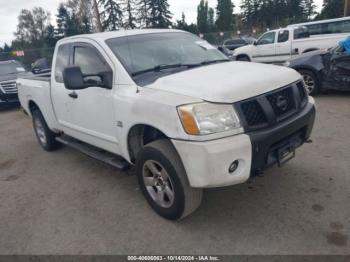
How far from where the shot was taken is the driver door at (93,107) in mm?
3432

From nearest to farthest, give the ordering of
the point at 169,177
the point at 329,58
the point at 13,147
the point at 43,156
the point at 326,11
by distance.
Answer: the point at 169,177
the point at 43,156
the point at 13,147
the point at 329,58
the point at 326,11

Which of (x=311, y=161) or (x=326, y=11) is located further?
(x=326, y=11)

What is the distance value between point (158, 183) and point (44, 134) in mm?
3230

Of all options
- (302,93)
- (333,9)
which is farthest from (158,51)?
(333,9)

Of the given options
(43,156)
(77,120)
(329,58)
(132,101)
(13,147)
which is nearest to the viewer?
(132,101)

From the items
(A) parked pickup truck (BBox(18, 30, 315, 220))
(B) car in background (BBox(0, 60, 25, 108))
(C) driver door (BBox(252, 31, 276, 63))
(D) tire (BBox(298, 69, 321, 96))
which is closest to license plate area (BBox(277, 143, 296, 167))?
(A) parked pickup truck (BBox(18, 30, 315, 220))

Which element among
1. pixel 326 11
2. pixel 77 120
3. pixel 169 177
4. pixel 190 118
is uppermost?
pixel 326 11

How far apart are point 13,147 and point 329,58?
7014 millimetres

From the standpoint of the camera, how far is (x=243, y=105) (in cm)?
265

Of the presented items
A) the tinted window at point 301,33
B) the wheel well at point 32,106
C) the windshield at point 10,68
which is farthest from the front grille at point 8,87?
the tinted window at point 301,33

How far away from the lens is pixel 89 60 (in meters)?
3.79

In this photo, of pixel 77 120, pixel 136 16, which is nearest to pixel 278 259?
pixel 77 120

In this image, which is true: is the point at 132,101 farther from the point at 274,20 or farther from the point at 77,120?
the point at 274,20

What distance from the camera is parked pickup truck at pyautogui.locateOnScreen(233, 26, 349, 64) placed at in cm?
1105
